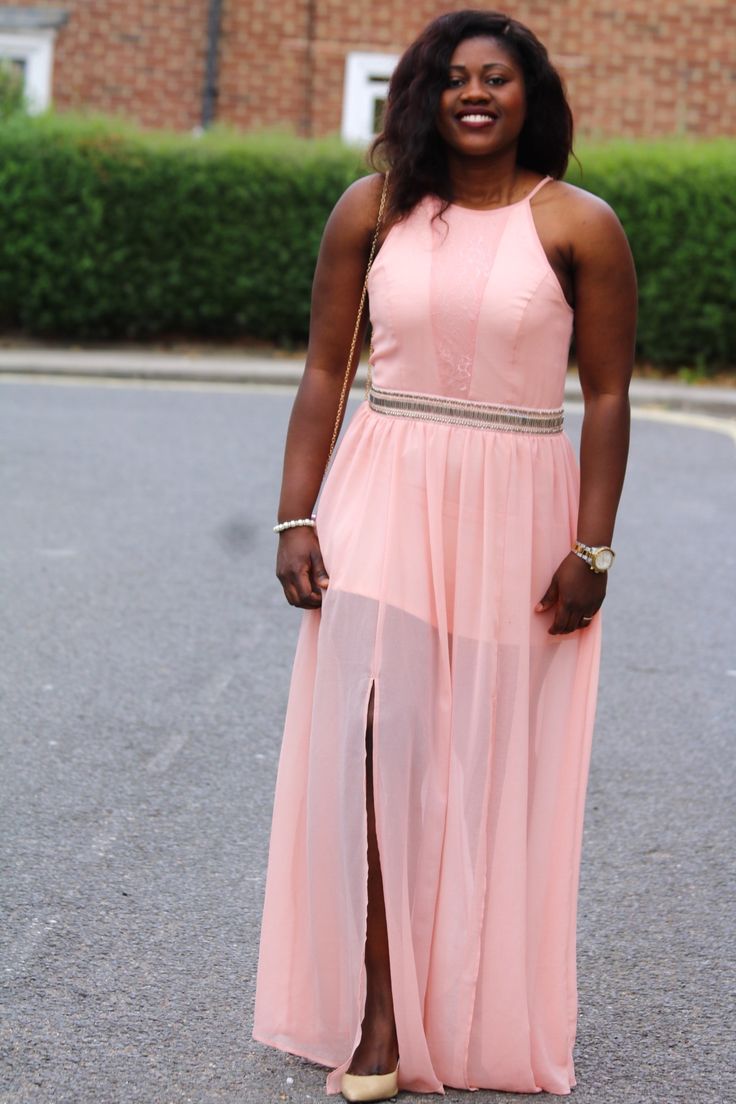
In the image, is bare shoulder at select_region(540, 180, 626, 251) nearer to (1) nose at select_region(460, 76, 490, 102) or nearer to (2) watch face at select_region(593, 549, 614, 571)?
(1) nose at select_region(460, 76, 490, 102)

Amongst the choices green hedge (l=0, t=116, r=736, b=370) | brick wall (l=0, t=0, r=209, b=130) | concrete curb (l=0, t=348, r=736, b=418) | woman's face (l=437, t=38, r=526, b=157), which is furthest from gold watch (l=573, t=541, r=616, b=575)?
brick wall (l=0, t=0, r=209, b=130)

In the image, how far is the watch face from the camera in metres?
3.14

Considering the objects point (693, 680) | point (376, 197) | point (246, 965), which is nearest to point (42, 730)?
point (246, 965)

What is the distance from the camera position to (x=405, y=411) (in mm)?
3133

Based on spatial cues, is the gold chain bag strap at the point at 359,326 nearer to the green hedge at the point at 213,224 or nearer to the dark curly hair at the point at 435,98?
the dark curly hair at the point at 435,98

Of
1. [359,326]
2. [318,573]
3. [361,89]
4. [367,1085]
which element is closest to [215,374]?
Answer: [361,89]

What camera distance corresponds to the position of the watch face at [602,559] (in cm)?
314

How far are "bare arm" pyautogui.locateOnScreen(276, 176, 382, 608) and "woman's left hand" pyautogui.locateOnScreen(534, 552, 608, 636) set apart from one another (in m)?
0.42

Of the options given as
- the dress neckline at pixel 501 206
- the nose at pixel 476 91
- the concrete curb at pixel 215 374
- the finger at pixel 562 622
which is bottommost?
the concrete curb at pixel 215 374

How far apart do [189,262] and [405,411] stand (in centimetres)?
1486

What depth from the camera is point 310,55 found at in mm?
19922

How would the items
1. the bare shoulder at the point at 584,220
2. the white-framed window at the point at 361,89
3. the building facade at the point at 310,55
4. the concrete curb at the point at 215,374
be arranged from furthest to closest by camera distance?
the white-framed window at the point at 361,89 < the building facade at the point at 310,55 < the concrete curb at the point at 215,374 < the bare shoulder at the point at 584,220

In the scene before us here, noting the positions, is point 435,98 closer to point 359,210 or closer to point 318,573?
point 359,210

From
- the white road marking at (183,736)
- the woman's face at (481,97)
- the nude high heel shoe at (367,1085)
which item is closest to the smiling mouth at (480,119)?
the woman's face at (481,97)
